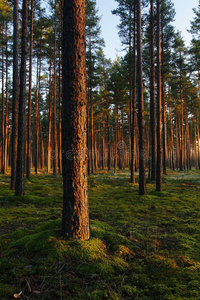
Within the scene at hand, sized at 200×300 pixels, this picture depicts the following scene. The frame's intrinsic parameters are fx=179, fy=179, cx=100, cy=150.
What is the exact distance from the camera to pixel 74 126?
141 inches

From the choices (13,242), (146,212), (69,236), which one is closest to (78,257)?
(69,236)

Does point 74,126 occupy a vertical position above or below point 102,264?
above

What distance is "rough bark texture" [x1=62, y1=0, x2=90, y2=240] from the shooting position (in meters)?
3.53

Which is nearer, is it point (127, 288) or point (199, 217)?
point (127, 288)

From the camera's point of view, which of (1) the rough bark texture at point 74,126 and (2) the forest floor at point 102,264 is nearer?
(2) the forest floor at point 102,264

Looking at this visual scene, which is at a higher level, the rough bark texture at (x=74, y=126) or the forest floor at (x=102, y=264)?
the rough bark texture at (x=74, y=126)

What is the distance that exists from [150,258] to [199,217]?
402cm

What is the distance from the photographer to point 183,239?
15.0 ft

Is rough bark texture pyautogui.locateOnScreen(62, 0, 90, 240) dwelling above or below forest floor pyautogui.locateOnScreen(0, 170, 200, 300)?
above

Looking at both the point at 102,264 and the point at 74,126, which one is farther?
the point at 74,126

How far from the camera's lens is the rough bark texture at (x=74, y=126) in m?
3.53

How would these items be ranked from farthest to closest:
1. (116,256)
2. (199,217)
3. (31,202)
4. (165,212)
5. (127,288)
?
(31,202) → (165,212) → (199,217) → (116,256) → (127,288)

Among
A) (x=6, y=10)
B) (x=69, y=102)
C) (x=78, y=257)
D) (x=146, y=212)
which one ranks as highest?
(x=6, y=10)

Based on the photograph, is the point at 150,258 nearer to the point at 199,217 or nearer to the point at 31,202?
the point at 199,217
